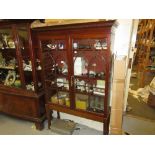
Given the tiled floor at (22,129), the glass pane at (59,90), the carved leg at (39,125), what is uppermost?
the glass pane at (59,90)

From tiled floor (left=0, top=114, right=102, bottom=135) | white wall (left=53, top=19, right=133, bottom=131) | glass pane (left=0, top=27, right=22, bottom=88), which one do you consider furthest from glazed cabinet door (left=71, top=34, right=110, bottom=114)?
glass pane (left=0, top=27, right=22, bottom=88)

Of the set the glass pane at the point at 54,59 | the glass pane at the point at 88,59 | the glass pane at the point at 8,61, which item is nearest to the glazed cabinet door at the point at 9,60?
the glass pane at the point at 8,61

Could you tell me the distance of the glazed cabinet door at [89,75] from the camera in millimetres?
1731

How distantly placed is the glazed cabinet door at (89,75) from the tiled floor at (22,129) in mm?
564

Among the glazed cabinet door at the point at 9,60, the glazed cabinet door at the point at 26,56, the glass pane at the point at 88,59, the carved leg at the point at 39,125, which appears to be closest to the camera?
the glass pane at the point at 88,59

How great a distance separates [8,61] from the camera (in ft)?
8.23

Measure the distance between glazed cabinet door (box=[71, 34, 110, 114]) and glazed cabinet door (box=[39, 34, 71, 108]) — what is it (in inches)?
6.7

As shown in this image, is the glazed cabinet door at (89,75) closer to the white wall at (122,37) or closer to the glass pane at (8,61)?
the white wall at (122,37)

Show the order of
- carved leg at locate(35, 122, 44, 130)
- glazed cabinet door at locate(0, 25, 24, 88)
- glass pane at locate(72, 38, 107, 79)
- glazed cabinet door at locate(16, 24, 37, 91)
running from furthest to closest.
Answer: carved leg at locate(35, 122, 44, 130), glazed cabinet door at locate(0, 25, 24, 88), glazed cabinet door at locate(16, 24, 37, 91), glass pane at locate(72, 38, 107, 79)

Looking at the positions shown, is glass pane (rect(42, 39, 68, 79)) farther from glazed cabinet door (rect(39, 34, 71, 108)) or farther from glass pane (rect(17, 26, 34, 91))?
glass pane (rect(17, 26, 34, 91))

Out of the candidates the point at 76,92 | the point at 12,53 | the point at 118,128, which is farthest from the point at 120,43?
the point at 12,53

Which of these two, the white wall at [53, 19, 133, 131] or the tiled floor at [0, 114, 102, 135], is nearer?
the white wall at [53, 19, 133, 131]

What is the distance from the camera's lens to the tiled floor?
7.29ft
